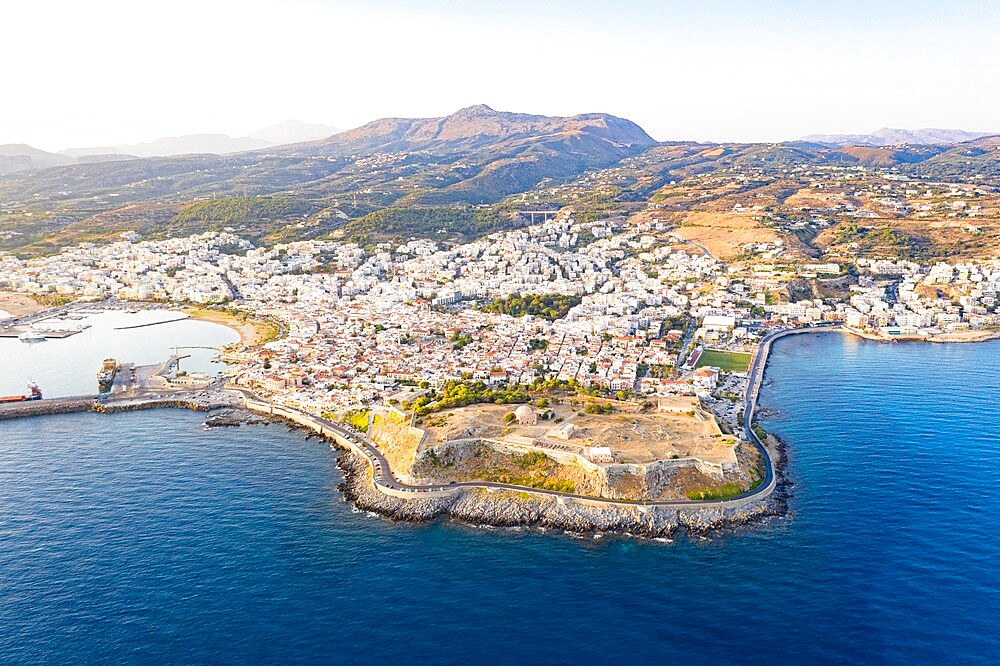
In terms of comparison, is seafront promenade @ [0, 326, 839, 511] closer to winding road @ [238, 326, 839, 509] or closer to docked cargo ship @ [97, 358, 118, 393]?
winding road @ [238, 326, 839, 509]

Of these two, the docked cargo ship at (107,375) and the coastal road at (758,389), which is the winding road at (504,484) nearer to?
the coastal road at (758,389)

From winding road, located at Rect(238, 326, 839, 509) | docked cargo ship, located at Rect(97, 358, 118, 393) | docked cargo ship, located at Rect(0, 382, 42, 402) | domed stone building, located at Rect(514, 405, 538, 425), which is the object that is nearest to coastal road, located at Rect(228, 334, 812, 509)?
winding road, located at Rect(238, 326, 839, 509)

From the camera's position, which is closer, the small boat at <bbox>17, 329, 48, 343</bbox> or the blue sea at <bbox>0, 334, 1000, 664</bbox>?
the blue sea at <bbox>0, 334, 1000, 664</bbox>

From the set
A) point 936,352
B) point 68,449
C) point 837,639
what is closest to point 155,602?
point 68,449

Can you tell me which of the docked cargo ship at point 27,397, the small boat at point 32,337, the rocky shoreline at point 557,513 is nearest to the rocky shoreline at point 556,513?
the rocky shoreline at point 557,513

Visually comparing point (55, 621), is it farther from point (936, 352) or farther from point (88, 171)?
point (88, 171)

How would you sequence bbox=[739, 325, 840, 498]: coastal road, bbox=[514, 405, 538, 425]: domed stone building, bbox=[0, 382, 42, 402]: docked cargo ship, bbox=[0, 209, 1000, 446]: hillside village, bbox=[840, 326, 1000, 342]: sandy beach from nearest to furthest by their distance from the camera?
bbox=[739, 325, 840, 498]: coastal road < bbox=[514, 405, 538, 425]: domed stone building < bbox=[0, 382, 42, 402]: docked cargo ship < bbox=[0, 209, 1000, 446]: hillside village < bbox=[840, 326, 1000, 342]: sandy beach

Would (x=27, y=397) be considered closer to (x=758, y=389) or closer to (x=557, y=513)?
(x=557, y=513)
